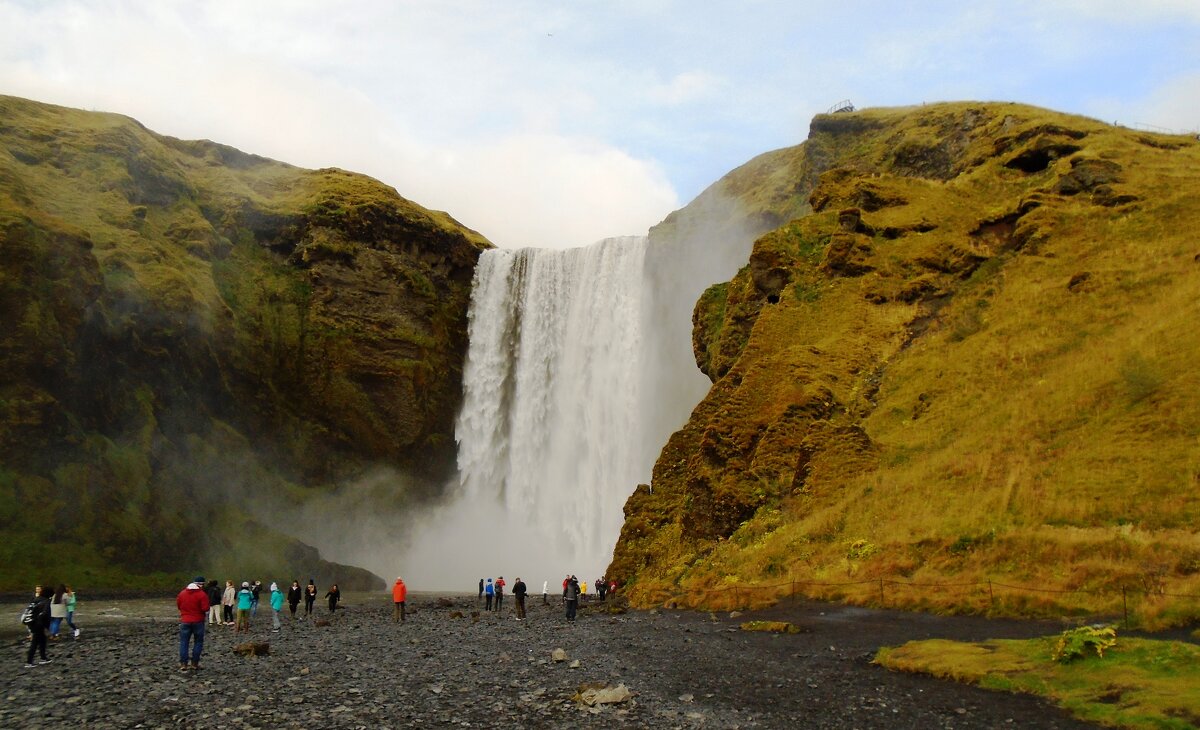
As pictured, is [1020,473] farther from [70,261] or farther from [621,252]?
[70,261]

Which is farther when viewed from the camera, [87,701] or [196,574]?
[196,574]

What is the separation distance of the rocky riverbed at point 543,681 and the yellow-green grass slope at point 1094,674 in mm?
349

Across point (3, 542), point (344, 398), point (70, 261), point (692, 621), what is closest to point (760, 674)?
→ point (692, 621)

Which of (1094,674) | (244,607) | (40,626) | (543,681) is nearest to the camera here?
(1094,674)

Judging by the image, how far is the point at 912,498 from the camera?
22.5 meters

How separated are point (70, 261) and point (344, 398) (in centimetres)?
2060

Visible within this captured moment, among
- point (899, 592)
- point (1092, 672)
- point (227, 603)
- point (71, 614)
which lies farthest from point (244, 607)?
point (1092, 672)

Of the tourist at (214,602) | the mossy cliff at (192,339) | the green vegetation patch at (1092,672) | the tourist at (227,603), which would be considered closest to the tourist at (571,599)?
the tourist at (227,603)

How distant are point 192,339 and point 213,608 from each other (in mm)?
31829

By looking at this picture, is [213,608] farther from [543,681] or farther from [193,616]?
[543,681]

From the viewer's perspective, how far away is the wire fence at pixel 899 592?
15.1 m

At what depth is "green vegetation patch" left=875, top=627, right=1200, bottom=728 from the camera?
9.30 metres

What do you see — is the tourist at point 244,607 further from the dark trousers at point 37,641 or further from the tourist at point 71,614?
the dark trousers at point 37,641

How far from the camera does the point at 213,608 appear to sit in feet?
92.0
